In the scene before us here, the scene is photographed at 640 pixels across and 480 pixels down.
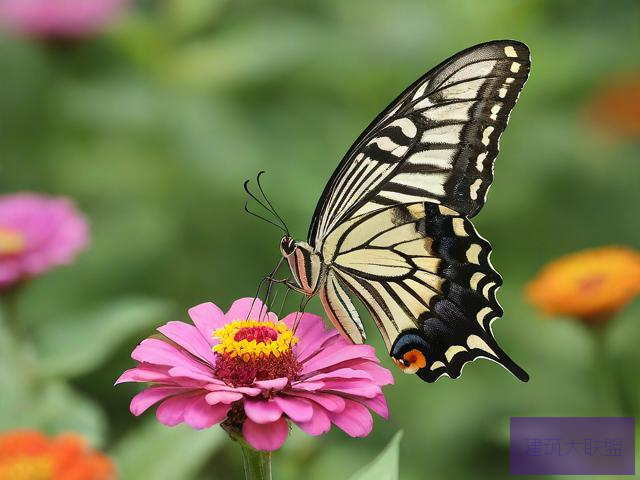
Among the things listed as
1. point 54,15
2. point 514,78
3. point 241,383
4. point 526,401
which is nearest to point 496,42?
point 514,78

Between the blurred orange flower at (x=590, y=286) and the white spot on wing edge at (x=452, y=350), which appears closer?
the white spot on wing edge at (x=452, y=350)

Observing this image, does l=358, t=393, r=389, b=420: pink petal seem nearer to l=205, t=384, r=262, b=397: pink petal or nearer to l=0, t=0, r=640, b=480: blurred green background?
l=205, t=384, r=262, b=397: pink petal

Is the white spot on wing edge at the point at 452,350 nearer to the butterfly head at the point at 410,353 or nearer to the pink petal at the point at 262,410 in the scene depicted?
the butterfly head at the point at 410,353

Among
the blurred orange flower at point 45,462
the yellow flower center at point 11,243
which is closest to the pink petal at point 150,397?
the blurred orange flower at point 45,462

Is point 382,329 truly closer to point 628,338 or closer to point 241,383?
point 241,383

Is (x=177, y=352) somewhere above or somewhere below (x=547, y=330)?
below

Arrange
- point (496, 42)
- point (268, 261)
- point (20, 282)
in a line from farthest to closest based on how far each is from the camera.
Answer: point (268, 261)
point (20, 282)
point (496, 42)
